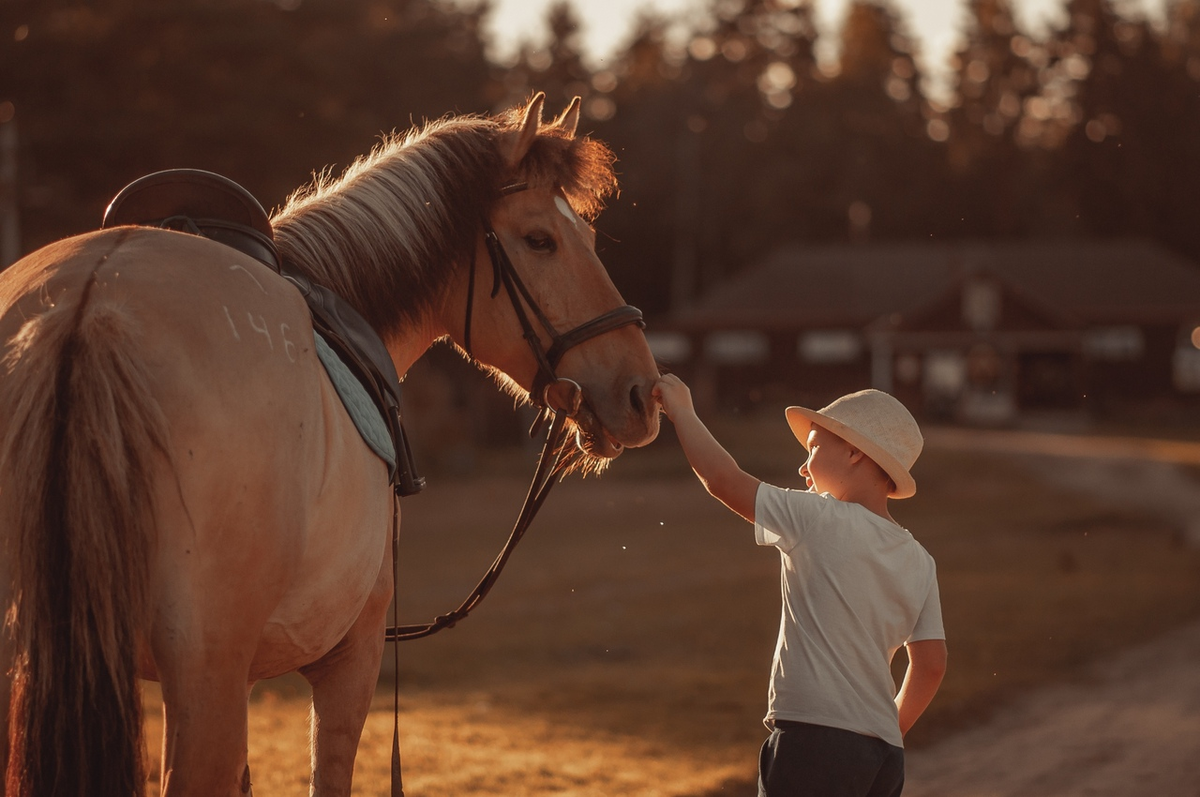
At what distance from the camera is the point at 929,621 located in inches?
115

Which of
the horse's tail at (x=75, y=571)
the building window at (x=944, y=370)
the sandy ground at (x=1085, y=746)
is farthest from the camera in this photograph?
the building window at (x=944, y=370)

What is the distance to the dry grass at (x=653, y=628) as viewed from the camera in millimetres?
6285

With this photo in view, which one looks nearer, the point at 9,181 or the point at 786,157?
the point at 9,181

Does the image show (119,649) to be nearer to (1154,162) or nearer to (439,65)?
(439,65)

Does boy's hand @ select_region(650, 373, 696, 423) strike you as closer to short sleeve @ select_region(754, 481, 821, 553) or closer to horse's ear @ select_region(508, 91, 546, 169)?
short sleeve @ select_region(754, 481, 821, 553)

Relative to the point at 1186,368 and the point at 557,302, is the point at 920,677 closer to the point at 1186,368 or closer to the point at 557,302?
the point at 557,302

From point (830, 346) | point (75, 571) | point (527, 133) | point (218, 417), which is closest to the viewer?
point (75, 571)

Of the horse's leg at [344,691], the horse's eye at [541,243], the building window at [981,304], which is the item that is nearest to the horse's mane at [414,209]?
the horse's eye at [541,243]

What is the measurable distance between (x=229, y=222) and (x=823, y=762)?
1880 millimetres

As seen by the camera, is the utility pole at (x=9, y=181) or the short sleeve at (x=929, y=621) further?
the utility pole at (x=9, y=181)

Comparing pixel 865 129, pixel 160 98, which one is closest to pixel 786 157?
pixel 865 129

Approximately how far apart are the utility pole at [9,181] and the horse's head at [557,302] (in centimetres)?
1704

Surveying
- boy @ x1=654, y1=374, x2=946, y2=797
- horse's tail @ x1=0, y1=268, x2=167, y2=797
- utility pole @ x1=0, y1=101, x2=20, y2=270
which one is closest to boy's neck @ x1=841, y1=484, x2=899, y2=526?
boy @ x1=654, y1=374, x2=946, y2=797

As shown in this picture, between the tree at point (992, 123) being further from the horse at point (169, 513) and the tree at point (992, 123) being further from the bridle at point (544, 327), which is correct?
the horse at point (169, 513)
